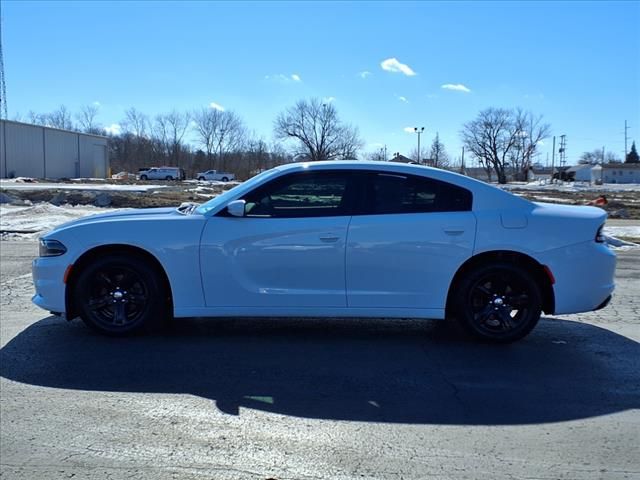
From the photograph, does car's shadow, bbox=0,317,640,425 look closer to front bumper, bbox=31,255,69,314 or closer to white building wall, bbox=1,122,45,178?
front bumper, bbox=31,255,69,314

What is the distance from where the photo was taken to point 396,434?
11.6ft

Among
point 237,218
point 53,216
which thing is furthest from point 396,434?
point 53,216

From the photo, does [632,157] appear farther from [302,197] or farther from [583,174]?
[302,197]

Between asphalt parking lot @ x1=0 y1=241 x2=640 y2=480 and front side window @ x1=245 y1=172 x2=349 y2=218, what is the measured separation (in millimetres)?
1223

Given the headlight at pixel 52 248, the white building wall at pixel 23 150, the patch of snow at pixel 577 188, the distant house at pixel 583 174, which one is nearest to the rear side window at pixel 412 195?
the headlight at pixel 52 248

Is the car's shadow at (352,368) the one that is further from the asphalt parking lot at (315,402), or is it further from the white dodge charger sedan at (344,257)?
the white dodge charger sedan at (344,257)

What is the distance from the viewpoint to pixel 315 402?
3994mm

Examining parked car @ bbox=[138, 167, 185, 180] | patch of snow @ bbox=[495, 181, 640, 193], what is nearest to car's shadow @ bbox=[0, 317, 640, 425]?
patch of snow @ bbox=[495, 181, 640, 193]

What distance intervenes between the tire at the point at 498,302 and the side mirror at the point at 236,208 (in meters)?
2.06

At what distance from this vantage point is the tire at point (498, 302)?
204 inches

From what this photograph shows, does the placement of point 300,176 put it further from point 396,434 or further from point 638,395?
point 638,395

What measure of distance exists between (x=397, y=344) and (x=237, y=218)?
1.88 metres

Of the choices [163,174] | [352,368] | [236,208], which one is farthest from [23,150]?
[352,368]

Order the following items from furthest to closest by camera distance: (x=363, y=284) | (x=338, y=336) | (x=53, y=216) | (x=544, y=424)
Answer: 1. (x=53, y=216)
2. (x=338, y=336)
3. (x=363, y=284)
4. (x=544, y=424)
